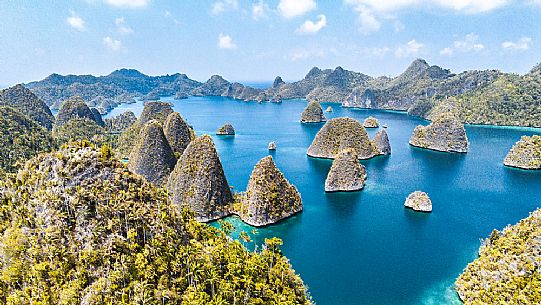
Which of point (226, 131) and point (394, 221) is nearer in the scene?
point (394, 221)

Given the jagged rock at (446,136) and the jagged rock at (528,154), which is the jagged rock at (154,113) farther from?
the jagged rock at (528,154)

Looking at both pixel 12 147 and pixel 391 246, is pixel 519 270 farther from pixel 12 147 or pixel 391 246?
pixel 12 147

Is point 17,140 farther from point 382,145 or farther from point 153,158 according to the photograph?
point 382,145

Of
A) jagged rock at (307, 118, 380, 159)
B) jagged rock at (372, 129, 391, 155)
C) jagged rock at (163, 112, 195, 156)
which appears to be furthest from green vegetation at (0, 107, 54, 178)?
jagged rock at (372, 129, 391, 155)

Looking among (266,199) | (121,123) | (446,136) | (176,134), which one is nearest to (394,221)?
(266,199)

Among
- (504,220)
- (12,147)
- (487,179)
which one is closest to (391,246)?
(504,220)

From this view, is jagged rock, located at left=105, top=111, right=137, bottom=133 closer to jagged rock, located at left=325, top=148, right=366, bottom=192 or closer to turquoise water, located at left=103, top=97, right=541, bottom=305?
turquoise water, located at left=103, top=97, right=541, bottom=305
